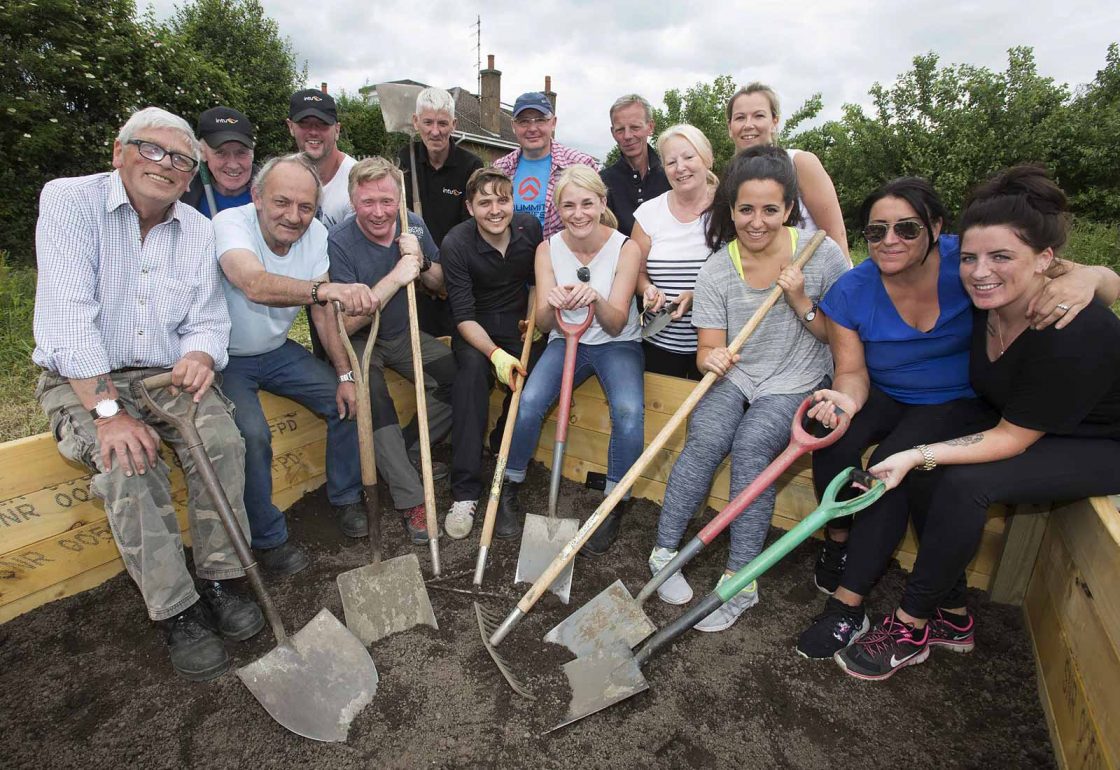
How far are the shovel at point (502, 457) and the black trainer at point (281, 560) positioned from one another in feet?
2.83

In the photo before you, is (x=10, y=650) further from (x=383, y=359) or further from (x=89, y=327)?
(x=383, y=359)

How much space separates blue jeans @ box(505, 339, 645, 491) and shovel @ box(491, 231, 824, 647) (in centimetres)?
38

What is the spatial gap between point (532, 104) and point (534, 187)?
1.69 ft

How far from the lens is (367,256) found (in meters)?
3.30

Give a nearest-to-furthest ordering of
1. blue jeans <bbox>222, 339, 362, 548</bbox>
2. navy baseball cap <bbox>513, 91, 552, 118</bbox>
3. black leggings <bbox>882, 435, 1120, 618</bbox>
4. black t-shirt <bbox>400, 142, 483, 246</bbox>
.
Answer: black leggings <bbox>882, 435, 1120, 618</bbox> < blue jeans <bbox>222, 339, 362, 548</bbox> < navy baseball cap <bbox>513, 91, 552, 118</bbox> < black t-shirt <bbox>400, 142, 483, 246</bbox>

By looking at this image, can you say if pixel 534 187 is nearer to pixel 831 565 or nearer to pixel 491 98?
pixel 831 565

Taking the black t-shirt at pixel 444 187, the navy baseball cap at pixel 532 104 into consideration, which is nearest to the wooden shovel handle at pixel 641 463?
the navy baseball cap at pixel 532 104

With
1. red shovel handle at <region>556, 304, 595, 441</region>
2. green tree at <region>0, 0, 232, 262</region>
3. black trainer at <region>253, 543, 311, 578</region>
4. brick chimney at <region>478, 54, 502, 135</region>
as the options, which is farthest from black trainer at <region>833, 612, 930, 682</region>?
brick chimney at <region>478, 54, 502, 135</region>

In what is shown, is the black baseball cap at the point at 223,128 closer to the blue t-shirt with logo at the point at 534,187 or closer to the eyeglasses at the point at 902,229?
the blue t-shirt with logo at the point at 534,187

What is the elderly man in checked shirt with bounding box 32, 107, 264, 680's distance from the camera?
2.21 metres

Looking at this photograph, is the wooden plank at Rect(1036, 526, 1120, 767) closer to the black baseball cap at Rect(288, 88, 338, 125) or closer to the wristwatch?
the wristwatch

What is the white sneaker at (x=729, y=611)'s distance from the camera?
98.3 inches

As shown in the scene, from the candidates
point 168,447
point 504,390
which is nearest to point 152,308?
point 168,447

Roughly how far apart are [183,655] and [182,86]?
11347 millimetres
